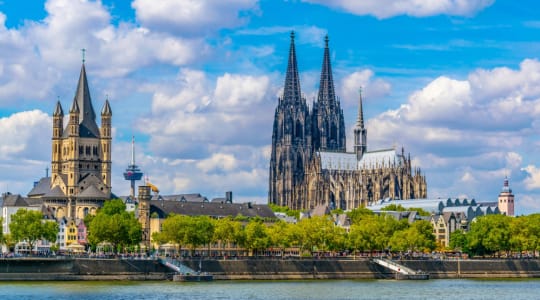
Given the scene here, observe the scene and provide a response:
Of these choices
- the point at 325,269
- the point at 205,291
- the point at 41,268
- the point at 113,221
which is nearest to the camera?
the point at 205,291

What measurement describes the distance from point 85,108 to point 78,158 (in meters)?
8.02

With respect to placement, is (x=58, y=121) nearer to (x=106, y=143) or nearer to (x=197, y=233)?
(x=106, y=143)

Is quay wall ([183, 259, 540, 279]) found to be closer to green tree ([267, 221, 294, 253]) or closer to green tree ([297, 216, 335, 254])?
green tree ([297, 216, 335, 254])

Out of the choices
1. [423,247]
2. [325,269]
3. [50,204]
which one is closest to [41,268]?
[325,269]

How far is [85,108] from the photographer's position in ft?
637

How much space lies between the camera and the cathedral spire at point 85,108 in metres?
194

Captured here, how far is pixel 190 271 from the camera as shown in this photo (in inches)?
4958

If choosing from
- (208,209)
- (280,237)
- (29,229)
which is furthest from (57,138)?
(280,237)

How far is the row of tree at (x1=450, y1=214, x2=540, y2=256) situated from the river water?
28545 mm

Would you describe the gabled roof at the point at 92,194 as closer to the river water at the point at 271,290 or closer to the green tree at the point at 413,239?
the green tree at the point at 413,239

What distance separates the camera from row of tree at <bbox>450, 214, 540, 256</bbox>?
15838cm

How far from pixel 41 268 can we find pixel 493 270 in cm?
5648

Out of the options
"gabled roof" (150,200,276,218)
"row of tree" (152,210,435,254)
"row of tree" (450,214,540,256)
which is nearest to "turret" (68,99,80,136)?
Answer: "gabled roof" (150,200,276,218)

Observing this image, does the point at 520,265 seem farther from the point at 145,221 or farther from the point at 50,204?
the point at 50,204
